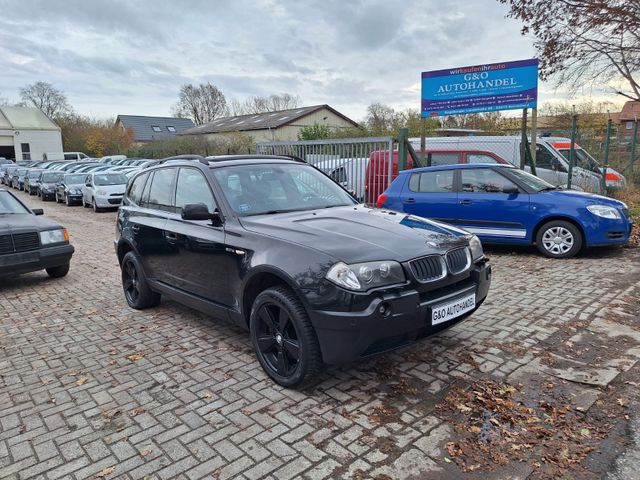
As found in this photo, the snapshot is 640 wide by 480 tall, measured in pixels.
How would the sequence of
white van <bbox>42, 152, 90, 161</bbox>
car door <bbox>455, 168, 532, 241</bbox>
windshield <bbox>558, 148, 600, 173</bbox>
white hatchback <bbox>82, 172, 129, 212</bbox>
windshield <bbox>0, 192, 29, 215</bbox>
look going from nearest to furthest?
windshield <bbox>0, 192, 29, 215</bbox>, car door <bbox>455, 168, 532, 241</bbox>, windshield <bbox>558, 148, 600, 173</bbox>, white hatchback <bbox>82, 172, 129, 212</bbox>, white van <bbox>42, 152, 90, 161</bbox>

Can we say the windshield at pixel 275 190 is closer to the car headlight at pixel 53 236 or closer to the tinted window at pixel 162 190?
the tinted window at pixel 162 190

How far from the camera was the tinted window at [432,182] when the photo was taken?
27.9 feet

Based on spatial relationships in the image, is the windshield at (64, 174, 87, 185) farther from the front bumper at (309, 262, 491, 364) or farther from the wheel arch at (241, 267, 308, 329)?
the front bumper at (309, 262, 491, 364)

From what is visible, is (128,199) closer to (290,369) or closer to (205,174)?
(205,174)

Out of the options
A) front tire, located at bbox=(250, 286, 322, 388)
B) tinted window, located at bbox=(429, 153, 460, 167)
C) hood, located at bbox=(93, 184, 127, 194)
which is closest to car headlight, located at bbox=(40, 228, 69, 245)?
front tire, located at bbox=(250, 286, 322, 388)

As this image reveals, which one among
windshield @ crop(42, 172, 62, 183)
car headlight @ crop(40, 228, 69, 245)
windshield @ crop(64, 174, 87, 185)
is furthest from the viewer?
windshield @ crop(42, 172, 62, 183)

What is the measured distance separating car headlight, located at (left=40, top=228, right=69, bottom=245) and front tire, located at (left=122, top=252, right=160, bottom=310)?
208cm

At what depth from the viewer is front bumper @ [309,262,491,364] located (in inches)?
121

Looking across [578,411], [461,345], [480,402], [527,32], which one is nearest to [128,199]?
[461,345]

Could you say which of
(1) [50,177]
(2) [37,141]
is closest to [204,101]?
(2) [37,141]

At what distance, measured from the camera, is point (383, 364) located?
3920 mm

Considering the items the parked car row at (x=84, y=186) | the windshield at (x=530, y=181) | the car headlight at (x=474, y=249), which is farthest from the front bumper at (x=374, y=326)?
the parked car row at (x=84, y=186)

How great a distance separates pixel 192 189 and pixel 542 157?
10660 mm

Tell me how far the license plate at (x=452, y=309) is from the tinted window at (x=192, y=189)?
2.19m
